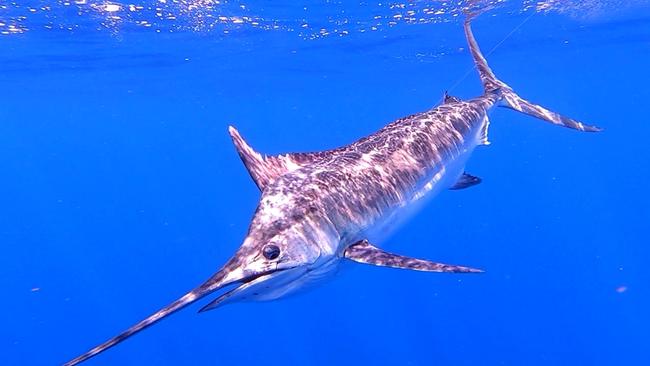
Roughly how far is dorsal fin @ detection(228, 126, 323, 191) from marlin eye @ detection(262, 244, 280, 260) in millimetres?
1445

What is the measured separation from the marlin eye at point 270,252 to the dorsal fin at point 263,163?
1.45m

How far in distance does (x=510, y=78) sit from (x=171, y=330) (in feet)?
123

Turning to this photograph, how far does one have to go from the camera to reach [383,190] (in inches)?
252

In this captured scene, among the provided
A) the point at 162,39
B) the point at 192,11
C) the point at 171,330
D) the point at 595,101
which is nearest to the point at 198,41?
the point at 162,39

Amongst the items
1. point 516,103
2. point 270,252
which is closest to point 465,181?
point 516,103

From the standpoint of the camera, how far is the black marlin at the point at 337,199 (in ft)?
15.5

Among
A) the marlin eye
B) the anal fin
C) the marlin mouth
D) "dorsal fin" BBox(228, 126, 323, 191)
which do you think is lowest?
the anal fin

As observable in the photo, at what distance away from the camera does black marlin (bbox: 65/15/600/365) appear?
4719mm

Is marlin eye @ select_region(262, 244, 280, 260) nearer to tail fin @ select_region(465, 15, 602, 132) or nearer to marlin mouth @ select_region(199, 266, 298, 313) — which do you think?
marlin mouth @ select_region(199, 266, 298, 313)

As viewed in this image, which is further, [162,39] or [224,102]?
[224,102]

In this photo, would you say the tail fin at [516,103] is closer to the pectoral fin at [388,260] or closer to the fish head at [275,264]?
the pectoral fin at [388,260]

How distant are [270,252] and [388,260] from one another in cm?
111

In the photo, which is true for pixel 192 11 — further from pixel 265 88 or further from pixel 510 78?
pixel 510 78

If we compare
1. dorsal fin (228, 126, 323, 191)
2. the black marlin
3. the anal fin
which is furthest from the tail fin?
dorsal fin (228, 126, 323, 191)
